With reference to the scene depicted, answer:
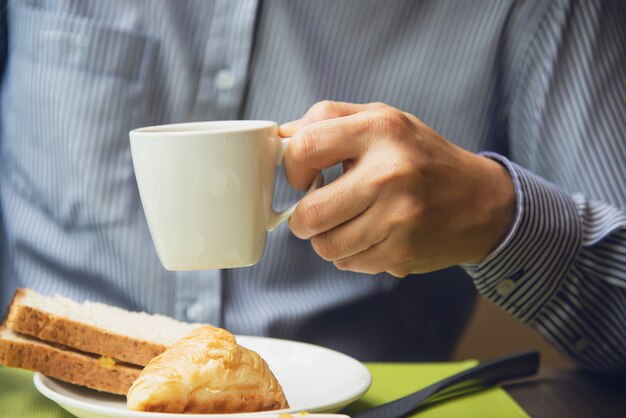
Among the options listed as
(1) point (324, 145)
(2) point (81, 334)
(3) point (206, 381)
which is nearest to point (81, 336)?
(2) point (81, 334)

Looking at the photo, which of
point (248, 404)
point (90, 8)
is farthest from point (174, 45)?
point (248, 404)

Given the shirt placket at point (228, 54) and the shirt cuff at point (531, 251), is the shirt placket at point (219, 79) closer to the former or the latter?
the shirt placket at point (228, 54)

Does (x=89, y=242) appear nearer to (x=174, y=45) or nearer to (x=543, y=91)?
(x=174, y=45)

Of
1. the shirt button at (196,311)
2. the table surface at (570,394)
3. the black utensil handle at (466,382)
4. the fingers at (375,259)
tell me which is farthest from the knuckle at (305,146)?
the shirt button at (196,311)

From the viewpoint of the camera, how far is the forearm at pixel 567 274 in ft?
2.84

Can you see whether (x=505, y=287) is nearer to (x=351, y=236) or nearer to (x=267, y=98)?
(x=351, y=236)

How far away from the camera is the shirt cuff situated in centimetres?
84

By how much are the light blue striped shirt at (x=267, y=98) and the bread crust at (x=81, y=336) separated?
0.35 metres

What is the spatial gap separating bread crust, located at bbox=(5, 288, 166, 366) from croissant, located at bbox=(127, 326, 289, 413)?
0.36ft

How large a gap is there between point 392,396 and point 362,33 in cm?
58

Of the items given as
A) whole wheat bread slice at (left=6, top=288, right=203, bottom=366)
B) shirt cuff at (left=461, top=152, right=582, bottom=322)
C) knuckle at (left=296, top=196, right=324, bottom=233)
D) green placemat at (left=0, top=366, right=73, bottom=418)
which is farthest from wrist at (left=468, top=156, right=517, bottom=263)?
green placemat at (left=0, top=366, right=73, bottom=418)

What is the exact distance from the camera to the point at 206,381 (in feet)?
1.87

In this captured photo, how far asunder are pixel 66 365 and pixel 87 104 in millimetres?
518

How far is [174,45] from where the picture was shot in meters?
1.07
